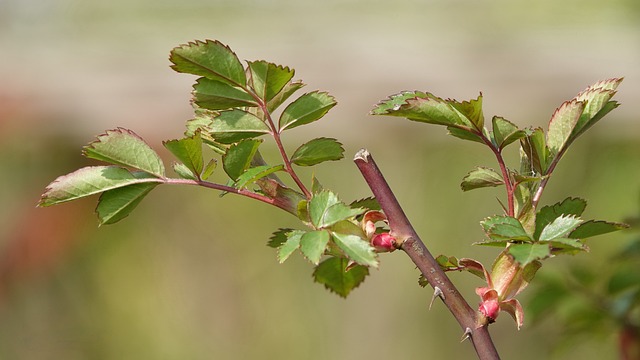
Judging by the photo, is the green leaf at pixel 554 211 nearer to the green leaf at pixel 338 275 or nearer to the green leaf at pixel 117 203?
the green leaf at pixel 338 275

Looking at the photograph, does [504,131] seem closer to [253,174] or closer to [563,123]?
[563,123]

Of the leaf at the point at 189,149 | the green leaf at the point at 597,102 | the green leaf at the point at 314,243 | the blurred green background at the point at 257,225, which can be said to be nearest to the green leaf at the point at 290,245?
the green leaf at the point at 314,243

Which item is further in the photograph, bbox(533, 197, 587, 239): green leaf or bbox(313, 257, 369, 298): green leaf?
bbox(313, 257, 369, 298): green leaf

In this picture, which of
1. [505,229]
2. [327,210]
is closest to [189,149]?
[327,210]

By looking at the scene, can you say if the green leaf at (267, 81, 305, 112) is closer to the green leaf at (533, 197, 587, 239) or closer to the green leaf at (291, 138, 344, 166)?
the green leaf at (291, 138, 344, 166)

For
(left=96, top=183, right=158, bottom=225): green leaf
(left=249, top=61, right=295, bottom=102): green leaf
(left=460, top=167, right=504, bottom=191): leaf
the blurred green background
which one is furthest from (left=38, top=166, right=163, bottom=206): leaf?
the blurred green background
